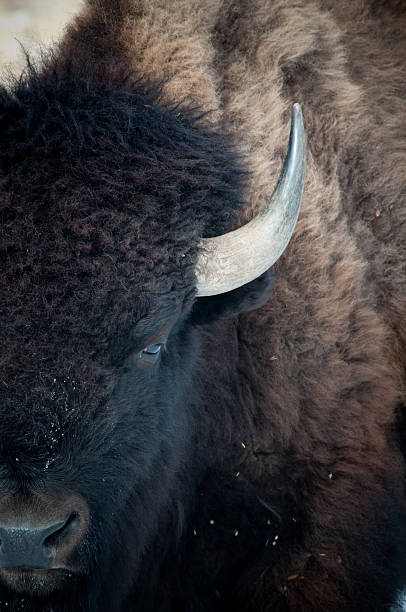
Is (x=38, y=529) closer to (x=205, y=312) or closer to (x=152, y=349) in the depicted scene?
(x=152, y=349)

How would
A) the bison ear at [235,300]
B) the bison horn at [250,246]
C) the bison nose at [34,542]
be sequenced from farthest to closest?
1. the bison ear at [235,300]
2. the bison horn at [250,246]
3. the bison nose at [34,542]

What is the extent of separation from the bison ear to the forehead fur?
0.94ft

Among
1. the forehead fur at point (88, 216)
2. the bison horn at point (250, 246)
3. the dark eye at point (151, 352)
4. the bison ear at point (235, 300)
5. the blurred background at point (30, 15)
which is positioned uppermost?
the blurred background at point (30, 15)

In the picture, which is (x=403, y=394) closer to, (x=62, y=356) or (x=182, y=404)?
(x=182, y=404)

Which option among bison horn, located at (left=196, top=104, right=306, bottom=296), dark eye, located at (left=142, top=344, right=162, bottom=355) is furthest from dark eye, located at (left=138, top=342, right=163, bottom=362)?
bison horn, located at (left=196, top=104, right=306, bottom=296)

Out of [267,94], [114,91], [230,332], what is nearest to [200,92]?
[267,94]

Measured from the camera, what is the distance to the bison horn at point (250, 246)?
2.54 metres

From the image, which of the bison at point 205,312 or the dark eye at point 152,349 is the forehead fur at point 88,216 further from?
the dark eye at point 152,349

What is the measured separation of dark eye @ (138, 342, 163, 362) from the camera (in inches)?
101

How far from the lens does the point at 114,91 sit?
2.64m

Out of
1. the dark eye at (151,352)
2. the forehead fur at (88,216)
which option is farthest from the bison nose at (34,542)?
the dark eye at (151,352)

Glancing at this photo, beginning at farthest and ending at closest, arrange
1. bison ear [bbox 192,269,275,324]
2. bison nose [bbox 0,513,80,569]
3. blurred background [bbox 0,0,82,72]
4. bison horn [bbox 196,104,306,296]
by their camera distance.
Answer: blurred background [bbox 0,0,82,72], bison ear [bbox 192,269,275,324], bison horn [bbox 196,104,306,296], bison nose [bbox 0,513,80,569]

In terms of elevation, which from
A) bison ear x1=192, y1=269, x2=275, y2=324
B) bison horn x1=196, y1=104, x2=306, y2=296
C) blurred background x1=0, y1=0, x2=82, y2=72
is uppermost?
blurred background x1=0, y1=0, x2=82, y2=72

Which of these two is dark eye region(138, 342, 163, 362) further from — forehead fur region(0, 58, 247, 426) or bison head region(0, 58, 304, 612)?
forehead fur region(0, 58, 247, 426)
